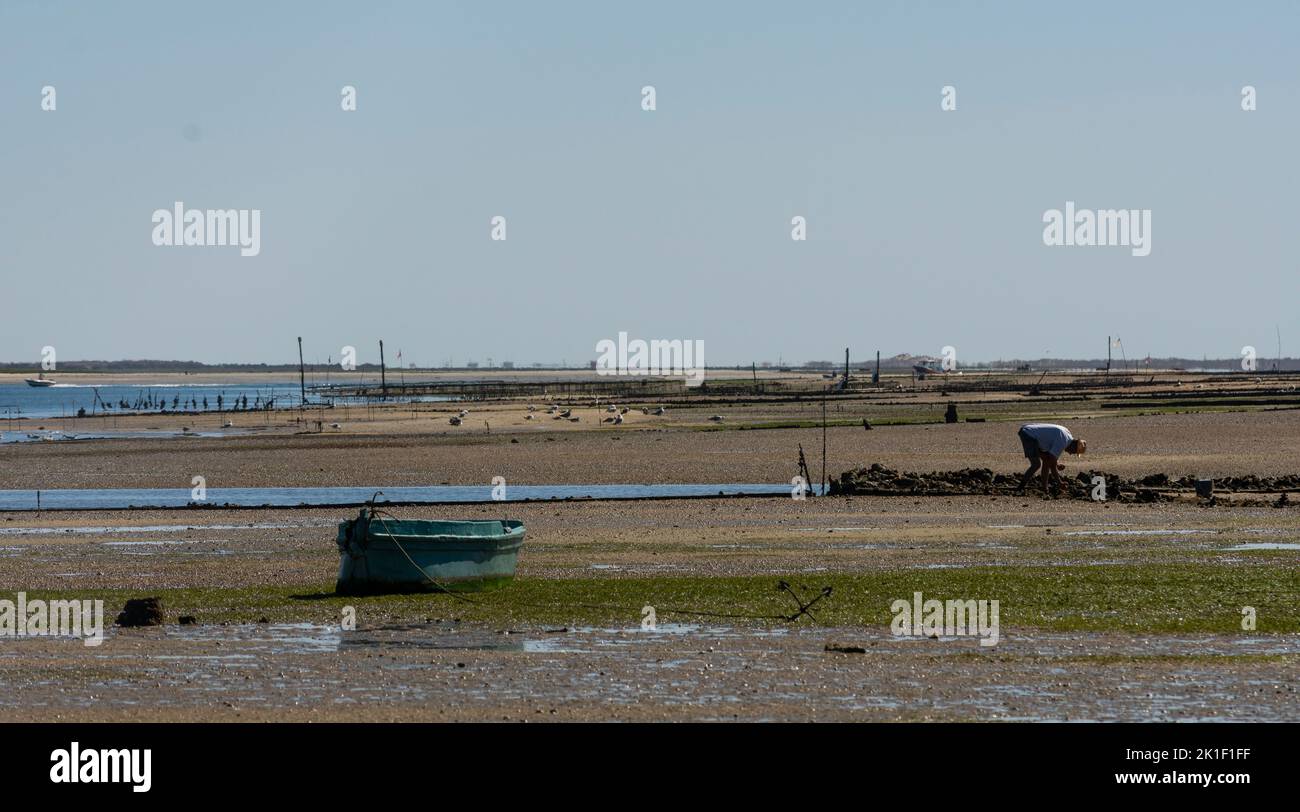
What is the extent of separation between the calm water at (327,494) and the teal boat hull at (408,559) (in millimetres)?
18076

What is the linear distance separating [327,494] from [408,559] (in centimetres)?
2272

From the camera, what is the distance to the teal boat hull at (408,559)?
23.0m

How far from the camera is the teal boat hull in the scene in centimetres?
2305

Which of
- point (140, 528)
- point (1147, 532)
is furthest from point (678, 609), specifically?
point (140, 528)

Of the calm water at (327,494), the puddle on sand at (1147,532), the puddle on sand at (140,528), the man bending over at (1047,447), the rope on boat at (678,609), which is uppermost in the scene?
the man bending over at (1047,447)

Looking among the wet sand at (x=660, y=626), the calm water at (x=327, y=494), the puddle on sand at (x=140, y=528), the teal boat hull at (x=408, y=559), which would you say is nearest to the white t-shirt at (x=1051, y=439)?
the wet sand at (x=660, y=626)

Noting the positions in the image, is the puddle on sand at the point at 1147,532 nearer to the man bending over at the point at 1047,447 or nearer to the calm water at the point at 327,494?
the man bending over at the point at 1047,447

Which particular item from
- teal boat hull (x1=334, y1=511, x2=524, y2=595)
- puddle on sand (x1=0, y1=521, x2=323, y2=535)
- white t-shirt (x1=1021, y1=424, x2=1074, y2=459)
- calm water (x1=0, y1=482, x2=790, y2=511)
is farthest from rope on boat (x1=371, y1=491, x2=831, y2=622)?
white t-shirt (x1=1021, y1=424, x2=1074, y2=459)

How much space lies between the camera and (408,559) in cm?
2309

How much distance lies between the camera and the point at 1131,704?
49.9 feet

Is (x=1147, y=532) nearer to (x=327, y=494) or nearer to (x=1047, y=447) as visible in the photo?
(x=1047, y=447)

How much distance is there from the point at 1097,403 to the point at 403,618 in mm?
82425

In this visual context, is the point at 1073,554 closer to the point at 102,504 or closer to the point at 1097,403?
the point at 102,504
